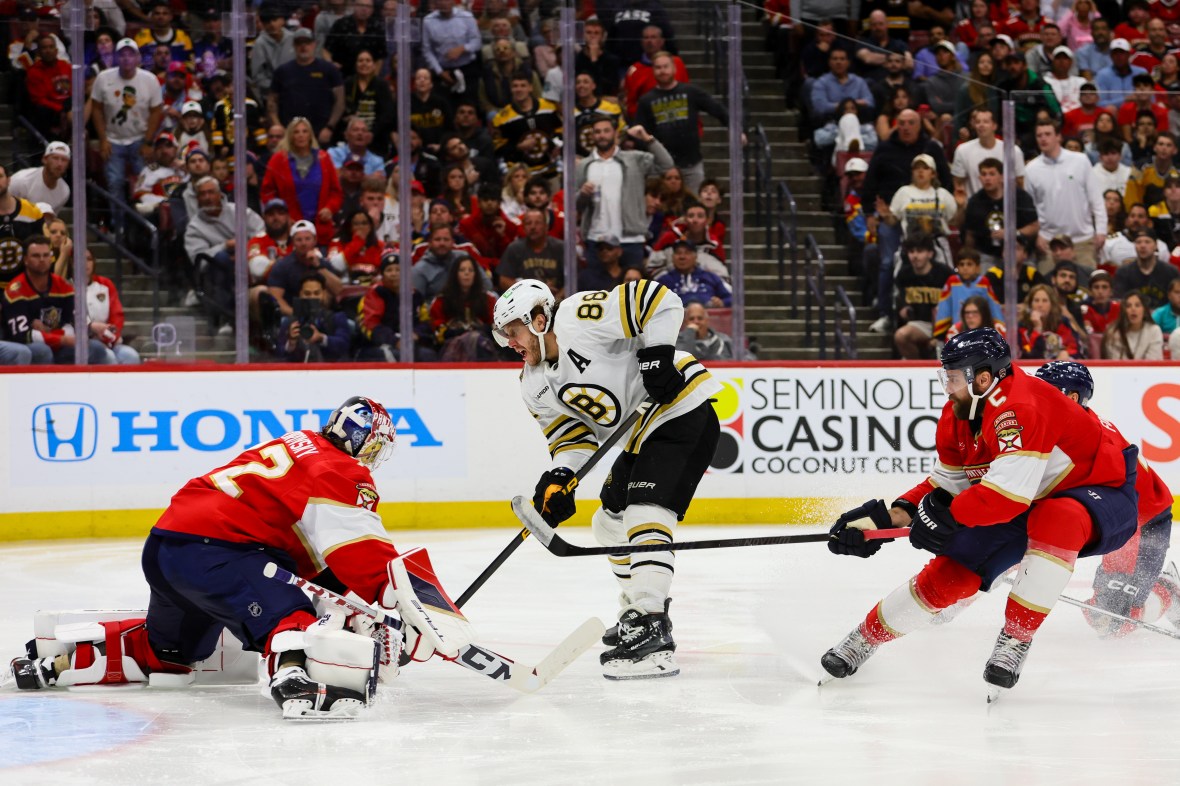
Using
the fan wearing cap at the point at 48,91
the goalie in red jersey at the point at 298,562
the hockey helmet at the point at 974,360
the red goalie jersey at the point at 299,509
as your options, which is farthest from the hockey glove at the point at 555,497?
the fan wearing cap at the point at 48,91

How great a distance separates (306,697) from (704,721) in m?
0.99

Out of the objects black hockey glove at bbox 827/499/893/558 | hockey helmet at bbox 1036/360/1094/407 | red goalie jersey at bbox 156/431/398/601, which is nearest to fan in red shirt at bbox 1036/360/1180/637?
hockey helmet at bbox 1036/360/1094/407

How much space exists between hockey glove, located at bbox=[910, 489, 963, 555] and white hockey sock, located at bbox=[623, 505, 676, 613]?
739mm

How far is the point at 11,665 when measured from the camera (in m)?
4.09

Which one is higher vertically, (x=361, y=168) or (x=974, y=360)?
(x=361, y=168)

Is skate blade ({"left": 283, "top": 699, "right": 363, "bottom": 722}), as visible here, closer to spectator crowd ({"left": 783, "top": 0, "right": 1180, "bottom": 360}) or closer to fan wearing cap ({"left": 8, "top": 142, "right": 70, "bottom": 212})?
fan wearing cap ({"left": 8, "top": 142, "right": 70, "bottom": 212})

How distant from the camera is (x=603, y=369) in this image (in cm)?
450

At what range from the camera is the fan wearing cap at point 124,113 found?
25.6ft

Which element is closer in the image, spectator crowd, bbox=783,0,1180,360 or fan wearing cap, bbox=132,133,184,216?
fan wearing cap, bbox=132,133,184,216

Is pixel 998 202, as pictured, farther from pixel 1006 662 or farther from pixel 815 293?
pixel 1006 662

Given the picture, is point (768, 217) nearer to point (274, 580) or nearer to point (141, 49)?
point (141, 49)

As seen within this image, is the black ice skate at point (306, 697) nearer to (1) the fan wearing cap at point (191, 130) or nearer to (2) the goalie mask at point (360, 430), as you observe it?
(2) the goalie mask at point (360, 430)

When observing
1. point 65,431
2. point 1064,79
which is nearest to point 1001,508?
point 65,431

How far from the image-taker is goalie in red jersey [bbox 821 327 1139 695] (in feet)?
12.6
